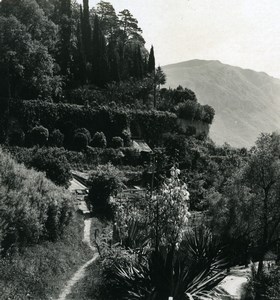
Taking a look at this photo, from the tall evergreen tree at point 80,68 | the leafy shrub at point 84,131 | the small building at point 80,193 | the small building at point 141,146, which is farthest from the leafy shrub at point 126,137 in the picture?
the small building at point 80,193

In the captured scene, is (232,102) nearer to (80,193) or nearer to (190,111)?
(190,111)

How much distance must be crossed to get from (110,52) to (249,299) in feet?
141

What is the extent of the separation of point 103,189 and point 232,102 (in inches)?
6075

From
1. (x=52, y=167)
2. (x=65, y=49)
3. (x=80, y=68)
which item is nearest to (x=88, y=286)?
(x=52, y=167)

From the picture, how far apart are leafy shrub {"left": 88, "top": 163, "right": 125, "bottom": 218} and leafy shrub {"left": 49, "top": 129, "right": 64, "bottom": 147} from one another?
42.5 feet

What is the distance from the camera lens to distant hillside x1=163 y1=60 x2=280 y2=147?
461ft

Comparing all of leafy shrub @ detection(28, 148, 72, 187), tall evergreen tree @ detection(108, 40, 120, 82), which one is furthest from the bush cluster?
leafy shrub @ detection(28, 148, 72, 187)

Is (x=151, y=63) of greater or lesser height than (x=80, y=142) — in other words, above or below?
above

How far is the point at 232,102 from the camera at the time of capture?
172m

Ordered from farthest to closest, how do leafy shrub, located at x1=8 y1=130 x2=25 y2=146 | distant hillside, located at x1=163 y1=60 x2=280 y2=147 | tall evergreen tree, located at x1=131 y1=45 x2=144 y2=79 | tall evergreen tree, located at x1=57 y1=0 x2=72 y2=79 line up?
distant hillside, located at x1=163 y1=60 x2=280 y2=147 < tall evergreen tree, located at x1=131 y1=45 x2=144 y2=79 < tall evergreen tree, located at x1=57 y1=0 x2=72 y2=79 < leafy shrub, located at x1=8 y1=130 x2=25 y2=146

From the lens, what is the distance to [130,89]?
52.0 metres

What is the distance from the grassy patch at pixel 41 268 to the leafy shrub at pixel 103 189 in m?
6.28

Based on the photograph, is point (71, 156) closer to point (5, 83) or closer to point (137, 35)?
point (5, 83)

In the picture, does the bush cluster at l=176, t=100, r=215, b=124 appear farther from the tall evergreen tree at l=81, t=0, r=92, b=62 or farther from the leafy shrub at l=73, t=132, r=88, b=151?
the leafy shrub at l=73, t=132, r=88, b=151
